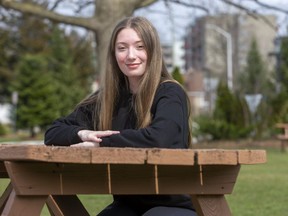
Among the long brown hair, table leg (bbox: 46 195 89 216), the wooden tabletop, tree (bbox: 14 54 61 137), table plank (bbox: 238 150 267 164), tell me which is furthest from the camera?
tree (bbox: 14 54 61 137)

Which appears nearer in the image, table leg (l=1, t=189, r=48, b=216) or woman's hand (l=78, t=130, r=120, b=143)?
table leg (l=1, t=189, r=48, b=216)

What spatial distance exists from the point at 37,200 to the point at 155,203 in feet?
2.26

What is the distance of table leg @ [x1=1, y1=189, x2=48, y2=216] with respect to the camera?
2973mm

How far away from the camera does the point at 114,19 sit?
16.3 metres

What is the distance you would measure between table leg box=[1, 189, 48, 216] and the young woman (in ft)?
1.52

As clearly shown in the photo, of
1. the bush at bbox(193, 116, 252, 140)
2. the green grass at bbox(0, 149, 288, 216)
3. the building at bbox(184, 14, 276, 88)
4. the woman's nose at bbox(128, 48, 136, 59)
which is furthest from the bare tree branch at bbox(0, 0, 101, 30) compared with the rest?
the building at bbox(184, 14, 276, 88)

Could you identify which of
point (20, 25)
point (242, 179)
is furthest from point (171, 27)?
point (20, 25)

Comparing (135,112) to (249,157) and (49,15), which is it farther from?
(49,15)

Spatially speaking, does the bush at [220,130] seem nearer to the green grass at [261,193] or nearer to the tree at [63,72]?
the green grass at [261,193]

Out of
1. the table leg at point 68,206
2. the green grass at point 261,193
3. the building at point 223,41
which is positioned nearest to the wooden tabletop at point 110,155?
the table leg at point 68,206

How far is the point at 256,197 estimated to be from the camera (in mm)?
9273

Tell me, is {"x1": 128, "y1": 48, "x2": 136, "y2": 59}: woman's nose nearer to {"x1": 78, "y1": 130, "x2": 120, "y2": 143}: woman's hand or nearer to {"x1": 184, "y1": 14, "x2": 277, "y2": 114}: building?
{"x1": 78, "y1": 130, "x2": 120, "y2": 143}: woman's hand

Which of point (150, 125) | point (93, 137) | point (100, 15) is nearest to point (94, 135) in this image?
point (93, 137)

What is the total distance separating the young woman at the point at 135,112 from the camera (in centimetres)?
337
